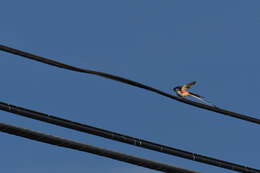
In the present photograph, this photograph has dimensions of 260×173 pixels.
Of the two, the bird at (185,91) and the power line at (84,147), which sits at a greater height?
the bird at (185,91)

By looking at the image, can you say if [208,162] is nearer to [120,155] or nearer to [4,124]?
[120,155]

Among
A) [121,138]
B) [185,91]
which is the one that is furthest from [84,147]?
[185,91]

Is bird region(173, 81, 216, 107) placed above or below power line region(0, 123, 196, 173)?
above

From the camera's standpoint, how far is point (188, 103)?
14.2m

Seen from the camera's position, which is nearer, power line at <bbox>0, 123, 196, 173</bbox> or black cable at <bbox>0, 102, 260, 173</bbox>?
power line at <bbox>0, 123, 196, 173</bbox>

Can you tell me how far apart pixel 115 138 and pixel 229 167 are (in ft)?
8.49

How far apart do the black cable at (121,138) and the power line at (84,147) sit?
0.30 meters

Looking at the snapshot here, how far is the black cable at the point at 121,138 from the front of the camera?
13711 millimetres

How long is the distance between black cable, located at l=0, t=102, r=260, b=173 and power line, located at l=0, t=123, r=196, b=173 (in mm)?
302

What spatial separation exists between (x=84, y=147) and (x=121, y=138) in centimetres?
93

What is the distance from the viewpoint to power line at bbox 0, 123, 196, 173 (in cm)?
1300

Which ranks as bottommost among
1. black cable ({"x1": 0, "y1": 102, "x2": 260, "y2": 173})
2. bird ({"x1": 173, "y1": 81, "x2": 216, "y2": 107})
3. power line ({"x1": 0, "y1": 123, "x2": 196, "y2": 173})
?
power line ({"x1": 0, "y1": 123, "x2": 196, "y2": 173})

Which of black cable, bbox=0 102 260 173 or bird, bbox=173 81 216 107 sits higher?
bird, bbox=173 81 216 107

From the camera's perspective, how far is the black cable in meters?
13.7
